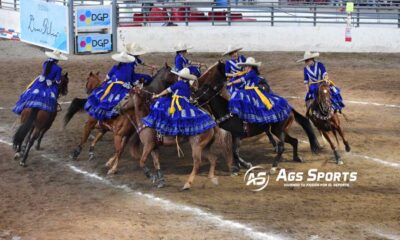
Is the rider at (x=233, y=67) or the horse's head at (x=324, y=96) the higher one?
the rider at (x=233, y=67)

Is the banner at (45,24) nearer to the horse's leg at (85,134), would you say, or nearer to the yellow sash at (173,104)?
the horse's leg at (85,134)

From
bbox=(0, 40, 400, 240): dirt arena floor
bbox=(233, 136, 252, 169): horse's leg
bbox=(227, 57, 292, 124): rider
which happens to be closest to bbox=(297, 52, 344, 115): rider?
bbox=(227, 57, 292, 124): rider

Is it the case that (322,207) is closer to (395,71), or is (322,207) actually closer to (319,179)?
(319,179)

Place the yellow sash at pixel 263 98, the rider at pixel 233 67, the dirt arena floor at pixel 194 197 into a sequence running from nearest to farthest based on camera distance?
the dirt arena floor at pixel 194 197, the yellow sash at pixel 263 98, the rider at pixel 233 67

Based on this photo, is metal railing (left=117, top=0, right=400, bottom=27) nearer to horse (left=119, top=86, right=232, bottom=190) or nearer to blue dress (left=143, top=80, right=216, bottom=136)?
horse (left=119, top=86, right=232, bottom=190)

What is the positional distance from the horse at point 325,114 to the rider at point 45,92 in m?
5.26

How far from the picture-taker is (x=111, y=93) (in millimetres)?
15008

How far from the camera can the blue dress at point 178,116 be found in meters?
13.4

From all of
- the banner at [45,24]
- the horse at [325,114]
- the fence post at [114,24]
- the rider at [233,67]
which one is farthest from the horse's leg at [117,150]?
the fence post at [114,24]

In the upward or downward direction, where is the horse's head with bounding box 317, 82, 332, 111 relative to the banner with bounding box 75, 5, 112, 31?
downward

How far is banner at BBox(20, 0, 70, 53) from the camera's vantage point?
2794cm

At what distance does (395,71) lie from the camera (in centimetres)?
2545

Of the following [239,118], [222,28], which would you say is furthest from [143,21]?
[239,118]

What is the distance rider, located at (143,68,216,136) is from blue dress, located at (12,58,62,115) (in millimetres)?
2666
